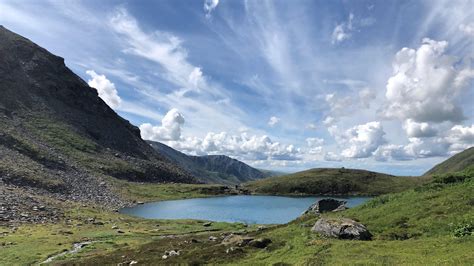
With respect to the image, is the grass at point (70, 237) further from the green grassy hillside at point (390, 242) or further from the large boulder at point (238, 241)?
the large boulder at point (238, 241)

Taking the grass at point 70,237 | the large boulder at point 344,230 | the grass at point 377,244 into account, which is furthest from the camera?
the grass at point 70,237

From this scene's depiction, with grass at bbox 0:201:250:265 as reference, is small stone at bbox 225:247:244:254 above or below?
above

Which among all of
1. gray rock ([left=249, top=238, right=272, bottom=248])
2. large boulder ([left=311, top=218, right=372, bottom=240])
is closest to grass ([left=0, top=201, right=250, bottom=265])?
gray rock ([left=249, top=238, right=272, bottom=248])

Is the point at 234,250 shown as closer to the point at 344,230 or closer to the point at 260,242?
the point at 260,242

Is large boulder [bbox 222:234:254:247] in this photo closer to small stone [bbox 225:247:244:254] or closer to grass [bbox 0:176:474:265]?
grass [bbox 0:176:474:265]

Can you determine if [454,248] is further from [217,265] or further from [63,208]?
[63,208]

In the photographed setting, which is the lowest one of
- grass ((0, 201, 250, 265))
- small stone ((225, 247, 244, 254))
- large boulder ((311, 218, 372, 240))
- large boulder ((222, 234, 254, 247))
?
grass ((0, 201, 250, 265))

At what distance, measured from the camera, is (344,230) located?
31.0m

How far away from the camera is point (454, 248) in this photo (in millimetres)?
21969

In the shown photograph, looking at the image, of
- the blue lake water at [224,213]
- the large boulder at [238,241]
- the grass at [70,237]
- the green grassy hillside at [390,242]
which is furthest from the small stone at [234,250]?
the blue lake water at [224,213]

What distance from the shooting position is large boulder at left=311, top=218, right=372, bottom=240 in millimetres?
30341

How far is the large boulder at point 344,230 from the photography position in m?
30.3

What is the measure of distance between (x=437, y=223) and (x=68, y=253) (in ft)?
136

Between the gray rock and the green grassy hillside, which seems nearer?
the green grassy hillside
